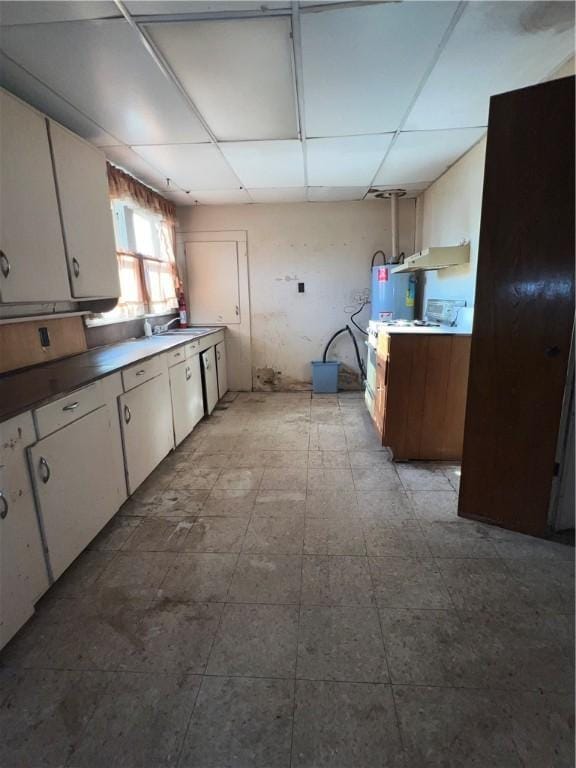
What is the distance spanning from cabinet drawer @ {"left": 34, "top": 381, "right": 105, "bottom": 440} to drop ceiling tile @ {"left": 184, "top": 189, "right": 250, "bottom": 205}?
9.51 ft

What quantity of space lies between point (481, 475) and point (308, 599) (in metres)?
1.18

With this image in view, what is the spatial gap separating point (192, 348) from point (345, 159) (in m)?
2.14

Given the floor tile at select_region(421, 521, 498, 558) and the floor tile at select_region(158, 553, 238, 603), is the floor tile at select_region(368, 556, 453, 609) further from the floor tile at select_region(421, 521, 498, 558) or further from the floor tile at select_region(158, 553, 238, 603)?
the floor tile at select_region(158, 553, 238, 603)

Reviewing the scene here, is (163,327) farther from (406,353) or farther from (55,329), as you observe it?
(406,353)

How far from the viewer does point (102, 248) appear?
254cm

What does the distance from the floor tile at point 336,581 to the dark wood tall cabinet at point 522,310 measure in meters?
0.82

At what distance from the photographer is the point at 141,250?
3.89m

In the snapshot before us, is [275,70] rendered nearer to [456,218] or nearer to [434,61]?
[434,61]

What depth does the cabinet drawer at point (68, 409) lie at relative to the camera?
1.55 m

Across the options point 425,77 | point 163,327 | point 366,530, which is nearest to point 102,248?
point 163,327

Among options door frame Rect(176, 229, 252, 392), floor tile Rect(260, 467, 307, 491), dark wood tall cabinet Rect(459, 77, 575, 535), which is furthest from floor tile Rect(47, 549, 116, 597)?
door frame Rect(176, 229, 252, 392)

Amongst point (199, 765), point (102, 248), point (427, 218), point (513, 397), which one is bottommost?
point (199, 765)

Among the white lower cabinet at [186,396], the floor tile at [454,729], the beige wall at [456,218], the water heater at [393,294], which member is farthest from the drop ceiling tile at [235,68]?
the floor tile at [454,729]

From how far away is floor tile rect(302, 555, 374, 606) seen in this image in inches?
63.4
